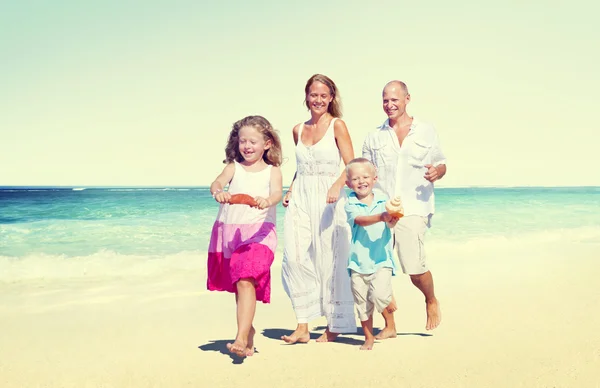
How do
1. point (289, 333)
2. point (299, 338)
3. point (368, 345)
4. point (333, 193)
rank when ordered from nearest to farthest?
1. point (368, 345)
2. point (333, 193)
3. point (299, 338)
4. point (289, 333)

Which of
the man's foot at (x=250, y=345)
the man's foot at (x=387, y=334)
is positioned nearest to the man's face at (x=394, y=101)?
the man's foot at (x=387, y=334)

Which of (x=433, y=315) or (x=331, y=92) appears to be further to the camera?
(x=433, y=315)

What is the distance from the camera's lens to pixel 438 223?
2442cm

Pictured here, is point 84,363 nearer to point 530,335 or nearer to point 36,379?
point 36,379

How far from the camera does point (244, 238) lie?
5.39 m

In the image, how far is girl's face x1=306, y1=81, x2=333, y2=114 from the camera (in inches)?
233

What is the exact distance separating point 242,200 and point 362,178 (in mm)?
986

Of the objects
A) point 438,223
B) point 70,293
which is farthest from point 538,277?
point 438,223

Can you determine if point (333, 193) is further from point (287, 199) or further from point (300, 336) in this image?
point (300, 336)

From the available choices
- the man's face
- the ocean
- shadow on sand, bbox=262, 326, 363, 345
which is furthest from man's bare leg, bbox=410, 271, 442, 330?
the ocean

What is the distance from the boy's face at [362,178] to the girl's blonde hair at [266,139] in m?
0.65

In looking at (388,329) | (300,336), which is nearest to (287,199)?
(300,336)

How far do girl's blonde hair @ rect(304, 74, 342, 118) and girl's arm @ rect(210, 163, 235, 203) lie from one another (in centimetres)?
106

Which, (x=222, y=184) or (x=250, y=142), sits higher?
(x=250, y=142)
